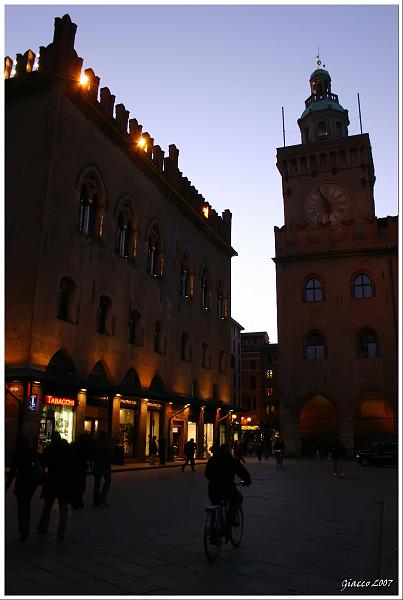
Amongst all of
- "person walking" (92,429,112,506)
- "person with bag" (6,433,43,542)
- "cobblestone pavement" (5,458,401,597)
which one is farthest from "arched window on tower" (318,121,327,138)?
"person with bag" (6,433,43,542)

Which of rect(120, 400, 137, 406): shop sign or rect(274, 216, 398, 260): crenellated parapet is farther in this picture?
rect(274, 216, 398, 260): crenellated parapet

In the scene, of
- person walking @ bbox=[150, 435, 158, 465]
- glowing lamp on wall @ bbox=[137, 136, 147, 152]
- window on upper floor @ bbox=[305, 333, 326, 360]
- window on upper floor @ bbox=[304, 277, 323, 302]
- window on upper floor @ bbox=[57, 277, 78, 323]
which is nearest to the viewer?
window on upper floor @ bbox=[57, 277, 78, 323]

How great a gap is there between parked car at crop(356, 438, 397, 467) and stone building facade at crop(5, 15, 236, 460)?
987 centimetres

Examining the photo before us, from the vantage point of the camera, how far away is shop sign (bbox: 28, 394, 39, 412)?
18.6m

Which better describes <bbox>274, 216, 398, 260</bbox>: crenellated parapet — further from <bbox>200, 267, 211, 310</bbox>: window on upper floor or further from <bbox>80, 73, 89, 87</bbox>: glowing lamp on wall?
<bbox>80, 73, 89, 87</bbox>: glowing lamp on wall

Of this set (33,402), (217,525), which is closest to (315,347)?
(33,402)

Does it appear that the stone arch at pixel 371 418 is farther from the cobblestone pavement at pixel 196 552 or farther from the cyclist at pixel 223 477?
the cyclist at pixel 223 477

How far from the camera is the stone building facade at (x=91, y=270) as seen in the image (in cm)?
2038

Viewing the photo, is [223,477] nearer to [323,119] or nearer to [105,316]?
[105,316]

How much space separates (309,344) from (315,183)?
47.6 ft

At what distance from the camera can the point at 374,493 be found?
16.0 meters

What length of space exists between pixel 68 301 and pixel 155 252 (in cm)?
948

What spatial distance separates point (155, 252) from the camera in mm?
31000

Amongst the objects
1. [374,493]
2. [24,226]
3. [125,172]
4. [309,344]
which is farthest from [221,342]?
[374,493]
